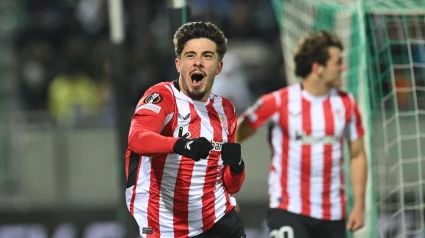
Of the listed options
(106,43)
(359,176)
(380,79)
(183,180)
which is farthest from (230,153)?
(106,43)

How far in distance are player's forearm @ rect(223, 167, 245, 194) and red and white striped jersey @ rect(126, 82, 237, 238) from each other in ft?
0.11

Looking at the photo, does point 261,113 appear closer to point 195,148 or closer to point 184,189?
point 184,189

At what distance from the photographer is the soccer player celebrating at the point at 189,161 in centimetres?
505

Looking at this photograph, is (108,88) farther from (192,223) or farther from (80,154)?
(192,223)

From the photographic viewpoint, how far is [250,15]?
588 inches

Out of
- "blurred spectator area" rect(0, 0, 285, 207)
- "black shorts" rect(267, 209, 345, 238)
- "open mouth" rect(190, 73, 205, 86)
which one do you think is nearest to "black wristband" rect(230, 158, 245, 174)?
"open mouth" rect(190, 73, 205, 86)

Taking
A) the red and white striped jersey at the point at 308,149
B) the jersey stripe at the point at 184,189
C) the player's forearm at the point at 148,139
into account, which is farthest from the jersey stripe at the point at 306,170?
the player's forearm at the point at 148,139

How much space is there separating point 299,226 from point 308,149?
0.56 meters

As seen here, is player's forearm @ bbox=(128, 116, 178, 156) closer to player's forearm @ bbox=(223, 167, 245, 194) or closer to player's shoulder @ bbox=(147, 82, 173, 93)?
player's shoulder @ bbox=(147, 82, 173, 93)

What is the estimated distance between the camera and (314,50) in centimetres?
728

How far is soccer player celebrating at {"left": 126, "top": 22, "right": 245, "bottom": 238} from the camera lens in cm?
505

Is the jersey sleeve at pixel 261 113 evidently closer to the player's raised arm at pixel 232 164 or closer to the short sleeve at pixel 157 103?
the player's raised arm at pixel 232 164

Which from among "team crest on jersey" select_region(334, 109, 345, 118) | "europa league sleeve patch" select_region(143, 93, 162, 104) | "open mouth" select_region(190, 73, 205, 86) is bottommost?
"team crest on jersey" select_region(334, 109, 345, 118)

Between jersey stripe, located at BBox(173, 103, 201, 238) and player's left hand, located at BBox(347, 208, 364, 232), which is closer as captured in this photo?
jersey stripe, located at BBox(173, 103, 201, 238)
